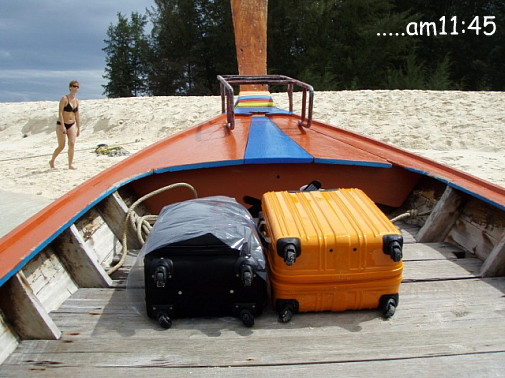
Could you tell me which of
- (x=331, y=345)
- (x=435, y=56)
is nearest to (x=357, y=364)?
(x=331, y=345)

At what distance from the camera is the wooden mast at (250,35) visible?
20.1 ft

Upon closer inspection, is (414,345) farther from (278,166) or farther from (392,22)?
(392,22)

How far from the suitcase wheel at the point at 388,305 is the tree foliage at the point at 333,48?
670 inches

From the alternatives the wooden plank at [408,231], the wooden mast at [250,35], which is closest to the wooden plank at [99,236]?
the wooden plank at [408,231]

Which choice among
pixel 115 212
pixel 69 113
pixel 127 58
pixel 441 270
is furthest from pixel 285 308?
pixel 127 58

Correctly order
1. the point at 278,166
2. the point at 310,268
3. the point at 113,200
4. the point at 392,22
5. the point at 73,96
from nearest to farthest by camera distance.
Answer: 1. the point at 310,268
2. the point at 113,200
3. the point at 278,166
4. the point at 73,96
5. the point at 392,22

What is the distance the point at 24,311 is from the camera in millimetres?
1585

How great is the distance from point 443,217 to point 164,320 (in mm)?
1748

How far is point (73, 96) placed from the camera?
716 centimetres

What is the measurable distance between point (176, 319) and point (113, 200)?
1000mm

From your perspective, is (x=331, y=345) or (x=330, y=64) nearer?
(x=331, y=345)

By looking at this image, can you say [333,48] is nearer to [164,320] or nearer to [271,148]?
[271,148]

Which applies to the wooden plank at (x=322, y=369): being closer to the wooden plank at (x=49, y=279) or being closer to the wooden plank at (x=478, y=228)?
the wooden plank at (x=49, y=279)

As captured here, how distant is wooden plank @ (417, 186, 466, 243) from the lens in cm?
253
